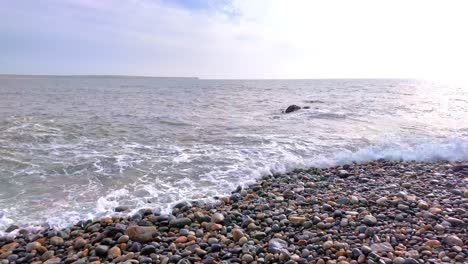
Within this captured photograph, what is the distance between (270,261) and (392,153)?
741cm

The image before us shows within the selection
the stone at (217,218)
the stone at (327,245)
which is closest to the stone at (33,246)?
the stone at (217,218)

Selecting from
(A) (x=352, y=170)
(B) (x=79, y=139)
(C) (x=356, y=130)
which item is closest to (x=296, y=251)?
(A) (x=352, y=170)

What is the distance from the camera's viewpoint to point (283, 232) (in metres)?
4.66

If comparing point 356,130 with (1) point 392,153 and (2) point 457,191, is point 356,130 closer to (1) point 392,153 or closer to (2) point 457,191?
(1) point 392,153

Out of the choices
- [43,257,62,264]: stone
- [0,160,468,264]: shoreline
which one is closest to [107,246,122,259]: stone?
[0,160,468,264]: shoreline

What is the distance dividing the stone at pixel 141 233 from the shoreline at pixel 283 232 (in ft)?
0.05

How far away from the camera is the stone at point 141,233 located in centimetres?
446

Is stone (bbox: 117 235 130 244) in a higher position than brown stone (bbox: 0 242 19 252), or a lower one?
higher

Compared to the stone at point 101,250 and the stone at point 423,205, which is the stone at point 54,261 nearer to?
the stone at point 101,250

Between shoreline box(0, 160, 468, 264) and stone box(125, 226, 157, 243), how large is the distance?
1cm

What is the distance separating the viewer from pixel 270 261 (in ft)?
12.8

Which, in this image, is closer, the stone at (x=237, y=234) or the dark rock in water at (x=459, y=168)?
the stone at (x=237, y=234)

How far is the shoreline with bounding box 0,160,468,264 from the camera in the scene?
4008 mm

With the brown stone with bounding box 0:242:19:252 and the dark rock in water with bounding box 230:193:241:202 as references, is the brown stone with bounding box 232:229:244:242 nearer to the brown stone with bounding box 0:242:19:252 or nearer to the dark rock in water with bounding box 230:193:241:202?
the dark rock in water with bounding box 230:193:241:202
